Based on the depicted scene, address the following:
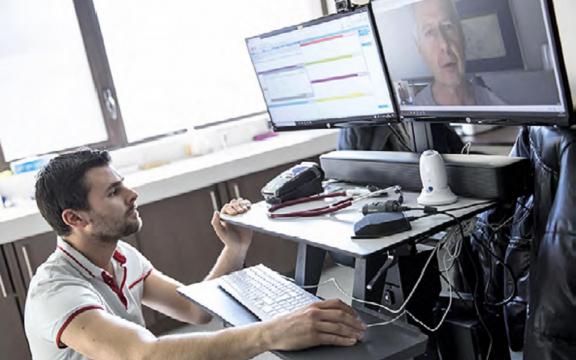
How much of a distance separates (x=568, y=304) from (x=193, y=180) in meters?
2.28

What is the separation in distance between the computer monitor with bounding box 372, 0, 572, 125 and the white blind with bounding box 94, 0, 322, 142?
2.55 metres

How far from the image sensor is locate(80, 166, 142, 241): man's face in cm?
173

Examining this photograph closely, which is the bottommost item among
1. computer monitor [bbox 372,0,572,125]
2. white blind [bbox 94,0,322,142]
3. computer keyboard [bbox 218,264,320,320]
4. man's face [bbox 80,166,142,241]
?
computer keyboard [bbox 218,264,320,320]

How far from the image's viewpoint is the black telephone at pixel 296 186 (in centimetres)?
187

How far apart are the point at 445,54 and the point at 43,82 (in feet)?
9.14

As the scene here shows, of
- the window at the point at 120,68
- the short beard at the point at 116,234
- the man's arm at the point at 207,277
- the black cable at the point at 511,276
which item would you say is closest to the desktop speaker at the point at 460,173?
the black cable at the point at 511,276

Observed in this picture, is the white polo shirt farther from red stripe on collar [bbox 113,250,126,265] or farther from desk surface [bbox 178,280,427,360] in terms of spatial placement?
desk surface [bbox 178,280,427,360]

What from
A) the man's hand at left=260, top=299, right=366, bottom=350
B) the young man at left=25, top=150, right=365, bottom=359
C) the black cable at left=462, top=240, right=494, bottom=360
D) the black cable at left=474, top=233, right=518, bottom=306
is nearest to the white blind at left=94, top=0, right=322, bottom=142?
the young man at left=25, top=150, right=365, bottom=359

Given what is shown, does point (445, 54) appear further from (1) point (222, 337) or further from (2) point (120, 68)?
(2) point (120, 68)

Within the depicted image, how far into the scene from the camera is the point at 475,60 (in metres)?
1.44

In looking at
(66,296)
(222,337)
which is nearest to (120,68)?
(66,296)

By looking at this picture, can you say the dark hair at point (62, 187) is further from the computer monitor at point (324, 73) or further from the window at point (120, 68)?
the window at point (120, 68)

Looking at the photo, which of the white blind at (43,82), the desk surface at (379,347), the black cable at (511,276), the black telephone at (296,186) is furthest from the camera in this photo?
the white blind at (43,82)

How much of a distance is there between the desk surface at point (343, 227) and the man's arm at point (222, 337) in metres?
0.14
